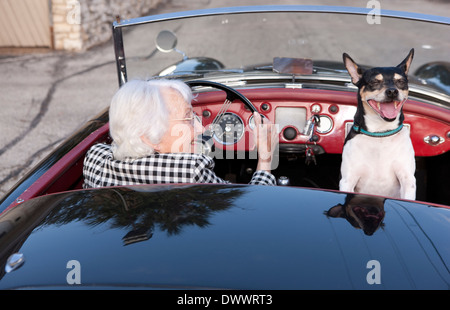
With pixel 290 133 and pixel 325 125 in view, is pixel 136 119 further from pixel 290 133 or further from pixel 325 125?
pixel 325 125

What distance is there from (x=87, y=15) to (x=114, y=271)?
38.6ft

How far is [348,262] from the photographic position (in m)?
1.22

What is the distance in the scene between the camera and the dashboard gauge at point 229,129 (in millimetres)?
3371

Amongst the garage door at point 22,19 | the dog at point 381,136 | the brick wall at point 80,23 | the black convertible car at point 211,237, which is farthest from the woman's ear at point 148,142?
the garage door at point 22,19

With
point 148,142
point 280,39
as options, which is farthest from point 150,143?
point 280,39

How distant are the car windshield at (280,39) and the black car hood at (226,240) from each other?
1.57m

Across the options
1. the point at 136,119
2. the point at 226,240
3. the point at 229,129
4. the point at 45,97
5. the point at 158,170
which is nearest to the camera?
the point at 226,240

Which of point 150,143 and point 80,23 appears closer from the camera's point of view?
point 150,143

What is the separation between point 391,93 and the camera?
2.85m

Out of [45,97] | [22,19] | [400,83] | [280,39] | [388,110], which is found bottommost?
[388,110]

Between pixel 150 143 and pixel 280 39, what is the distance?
275 cm

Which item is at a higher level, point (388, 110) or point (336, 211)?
point (388, 110)

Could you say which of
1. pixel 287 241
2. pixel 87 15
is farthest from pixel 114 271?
pixel 87 15
